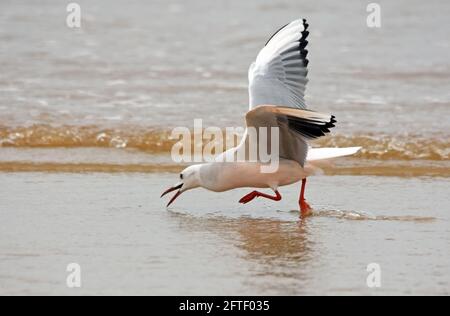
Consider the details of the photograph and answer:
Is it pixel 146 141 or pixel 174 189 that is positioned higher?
pixel 146 141

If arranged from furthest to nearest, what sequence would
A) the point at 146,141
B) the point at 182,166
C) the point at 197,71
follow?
the point at 197,71
the point at 146,141
the point at 182,166

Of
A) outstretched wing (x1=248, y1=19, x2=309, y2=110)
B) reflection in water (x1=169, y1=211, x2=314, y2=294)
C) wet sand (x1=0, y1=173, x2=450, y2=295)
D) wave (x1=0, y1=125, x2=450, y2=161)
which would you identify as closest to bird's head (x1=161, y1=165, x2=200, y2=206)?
wet sand (x1=0, y1=173, x2=450, y2=295)

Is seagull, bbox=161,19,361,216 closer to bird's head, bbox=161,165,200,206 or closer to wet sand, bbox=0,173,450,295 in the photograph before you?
bird's head, bbox=161,165,200,206

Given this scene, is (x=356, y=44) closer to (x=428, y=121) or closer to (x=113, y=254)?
(x=428, y=121)

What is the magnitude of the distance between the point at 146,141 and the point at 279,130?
317cm

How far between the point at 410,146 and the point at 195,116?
2587 mm

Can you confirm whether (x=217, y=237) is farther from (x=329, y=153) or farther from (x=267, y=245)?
(x=329, y=153)

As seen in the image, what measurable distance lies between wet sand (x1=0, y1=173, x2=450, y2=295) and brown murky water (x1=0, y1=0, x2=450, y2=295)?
0.02m

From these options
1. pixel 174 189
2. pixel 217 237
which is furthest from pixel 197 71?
pixel 217 237

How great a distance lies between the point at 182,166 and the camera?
28.9 ft

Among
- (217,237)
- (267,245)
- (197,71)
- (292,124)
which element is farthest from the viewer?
(197,71)

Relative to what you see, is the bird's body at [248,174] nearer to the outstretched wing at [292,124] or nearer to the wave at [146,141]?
the outstretched wing at [292,124]
